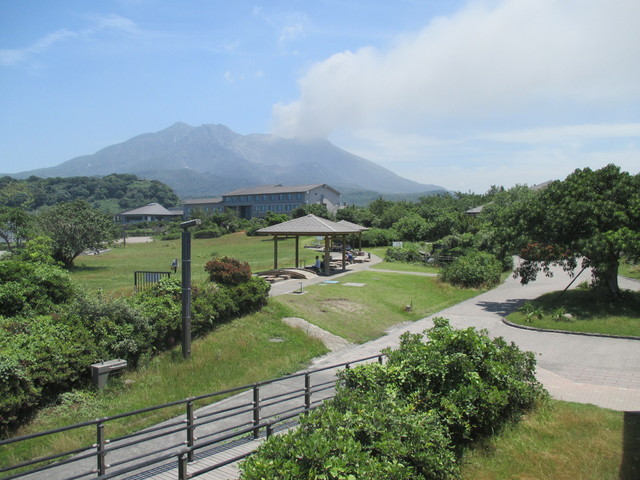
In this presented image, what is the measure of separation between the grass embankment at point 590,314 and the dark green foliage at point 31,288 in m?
16.6

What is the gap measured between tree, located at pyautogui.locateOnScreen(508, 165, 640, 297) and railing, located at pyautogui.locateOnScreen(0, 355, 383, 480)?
13102 mm

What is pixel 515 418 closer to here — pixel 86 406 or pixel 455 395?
pixel 455 395

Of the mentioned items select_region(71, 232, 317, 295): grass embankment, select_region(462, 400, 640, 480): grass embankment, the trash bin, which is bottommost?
select_region(71, 232, 317, 295): grass embankment

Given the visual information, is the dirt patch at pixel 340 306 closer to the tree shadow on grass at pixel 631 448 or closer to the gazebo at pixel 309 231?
the gazebo at pixel 309 231

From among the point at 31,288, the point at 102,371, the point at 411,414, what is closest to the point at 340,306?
the point at 102,371

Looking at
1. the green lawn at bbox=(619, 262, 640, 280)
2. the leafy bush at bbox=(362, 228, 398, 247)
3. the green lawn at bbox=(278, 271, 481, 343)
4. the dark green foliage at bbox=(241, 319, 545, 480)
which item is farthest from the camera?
the leafy bush at bbox=(362, 228, 398, 247)

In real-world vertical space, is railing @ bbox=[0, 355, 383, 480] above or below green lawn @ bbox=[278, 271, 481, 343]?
above

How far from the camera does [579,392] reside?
11.1m

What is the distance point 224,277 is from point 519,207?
13554 millimetres

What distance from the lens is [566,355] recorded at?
1473 centimetres

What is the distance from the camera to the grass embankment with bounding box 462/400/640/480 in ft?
23.2

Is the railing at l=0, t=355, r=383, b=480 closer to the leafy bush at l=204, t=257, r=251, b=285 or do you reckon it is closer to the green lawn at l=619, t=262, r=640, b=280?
the leafy bush at l=204, t=257, r=251, b=285

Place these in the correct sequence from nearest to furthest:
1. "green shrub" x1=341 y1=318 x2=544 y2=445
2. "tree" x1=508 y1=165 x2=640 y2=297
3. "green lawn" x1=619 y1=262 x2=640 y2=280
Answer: "green shrub" x1=341 y1=318 x2=544 y2=445, "tree" x1=508 y1=165 x2=640 y2=297, "green lawn" x1=619 y1=262 x2=640 y2=280

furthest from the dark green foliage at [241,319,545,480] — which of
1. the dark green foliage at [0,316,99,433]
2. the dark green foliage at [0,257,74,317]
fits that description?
the dark green foliage at [0,257,74,317]
